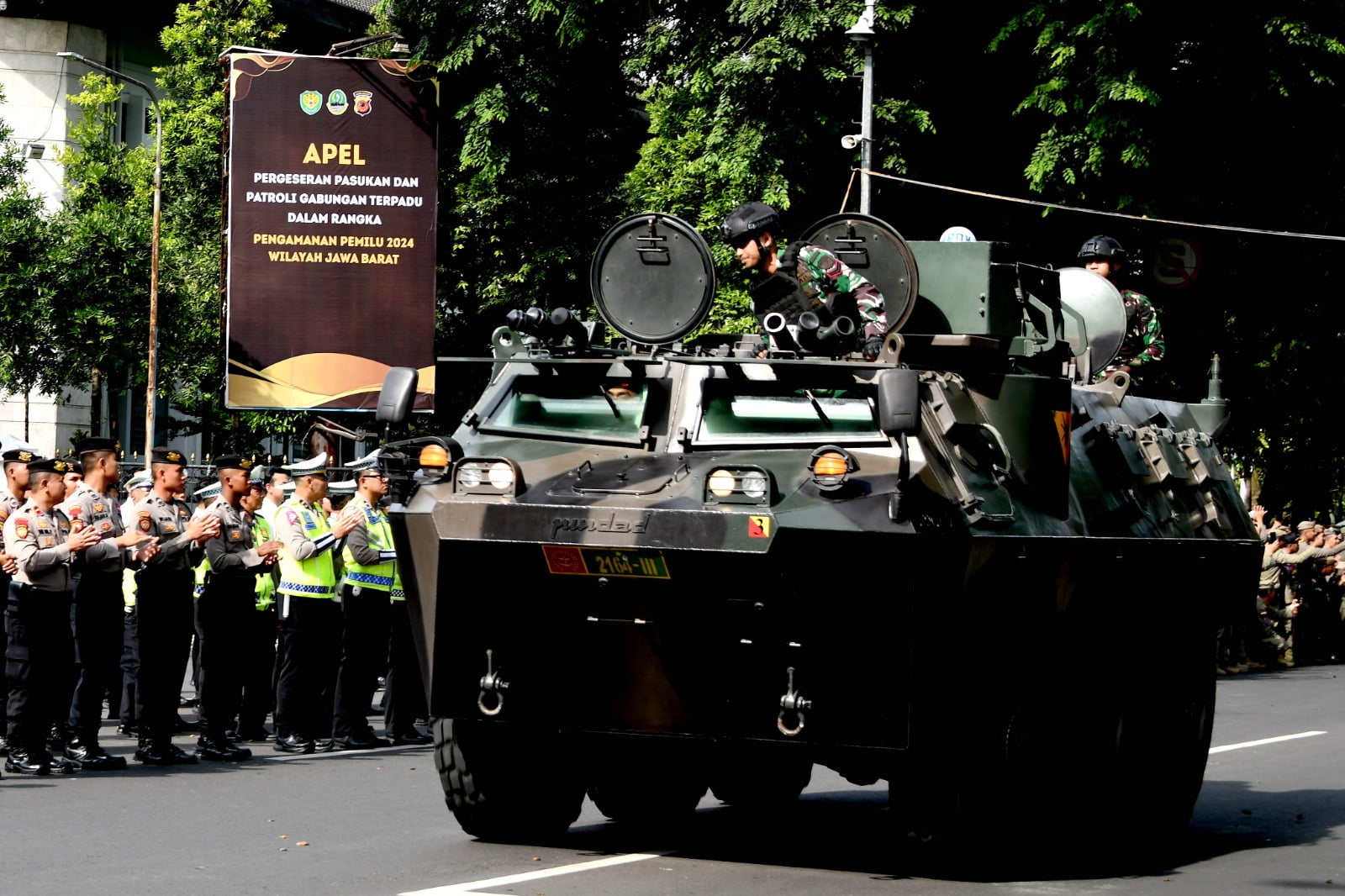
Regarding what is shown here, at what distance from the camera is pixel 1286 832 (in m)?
10.9

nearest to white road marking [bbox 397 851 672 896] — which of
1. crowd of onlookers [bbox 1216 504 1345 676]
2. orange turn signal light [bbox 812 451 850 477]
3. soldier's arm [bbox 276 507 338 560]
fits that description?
orange turn signal light [bbox 812 451 850 477]

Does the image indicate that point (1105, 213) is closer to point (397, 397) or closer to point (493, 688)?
point (397, 397)

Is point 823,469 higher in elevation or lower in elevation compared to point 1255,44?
lower

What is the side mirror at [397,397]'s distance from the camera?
9.21 m

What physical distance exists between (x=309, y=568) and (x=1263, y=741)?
7137 millimetres

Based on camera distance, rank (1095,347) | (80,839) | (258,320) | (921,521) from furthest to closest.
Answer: (258,320)
(1095,347)
(80,839)
(921,521)

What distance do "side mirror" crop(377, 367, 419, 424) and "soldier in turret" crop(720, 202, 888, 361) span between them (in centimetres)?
161

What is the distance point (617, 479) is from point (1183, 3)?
14409 mm

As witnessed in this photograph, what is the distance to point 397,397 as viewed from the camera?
9.24 metres

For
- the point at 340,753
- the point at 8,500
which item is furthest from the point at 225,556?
the point at 340,753

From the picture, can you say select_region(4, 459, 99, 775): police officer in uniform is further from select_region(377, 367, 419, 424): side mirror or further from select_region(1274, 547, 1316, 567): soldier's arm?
select_region(1274, 547, 1316, 567): soldier's arm

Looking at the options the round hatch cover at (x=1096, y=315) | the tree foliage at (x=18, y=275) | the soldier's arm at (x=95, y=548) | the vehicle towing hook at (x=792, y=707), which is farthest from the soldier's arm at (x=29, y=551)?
the tree foliage at (x=18, y=275)

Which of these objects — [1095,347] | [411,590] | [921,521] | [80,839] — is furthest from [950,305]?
[80,839]

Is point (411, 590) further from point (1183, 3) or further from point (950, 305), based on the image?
point (1183, 3)
